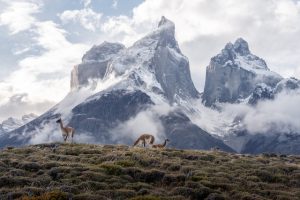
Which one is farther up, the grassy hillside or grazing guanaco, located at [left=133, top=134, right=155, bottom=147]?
grazing guanaco, located at [left=133, top=134, right=155, bottom=147]

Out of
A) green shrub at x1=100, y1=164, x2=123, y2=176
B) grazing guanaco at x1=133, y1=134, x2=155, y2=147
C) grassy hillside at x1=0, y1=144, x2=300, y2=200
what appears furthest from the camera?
grazing guanaco at x1=133, y1=134, x2=155, y2=147

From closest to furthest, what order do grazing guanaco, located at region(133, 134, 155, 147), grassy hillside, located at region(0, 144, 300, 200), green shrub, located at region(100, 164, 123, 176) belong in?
grassy hillside, located at region(0, 144, 300, 200) < green shrub, located at region(100, 164, 123, 176) < grazing guanaco, located at region(133, 134, 155, 147)

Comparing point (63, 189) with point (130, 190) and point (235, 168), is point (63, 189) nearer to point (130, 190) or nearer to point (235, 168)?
point (130, 190)

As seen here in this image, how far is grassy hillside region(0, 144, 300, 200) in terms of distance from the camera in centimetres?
2858

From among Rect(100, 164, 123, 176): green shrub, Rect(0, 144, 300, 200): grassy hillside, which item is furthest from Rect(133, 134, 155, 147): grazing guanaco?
Rect(100, 164, 123, 176): green shrub

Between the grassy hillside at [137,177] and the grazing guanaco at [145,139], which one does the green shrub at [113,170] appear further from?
the grazing guanaco at [145,139]

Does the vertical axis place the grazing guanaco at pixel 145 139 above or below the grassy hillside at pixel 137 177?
above

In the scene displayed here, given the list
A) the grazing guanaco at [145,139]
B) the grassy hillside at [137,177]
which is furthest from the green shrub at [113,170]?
the grazing guanaco at [145,139]

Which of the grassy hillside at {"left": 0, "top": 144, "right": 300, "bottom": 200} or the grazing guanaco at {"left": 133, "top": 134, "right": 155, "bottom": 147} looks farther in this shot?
the grazing guanaco at {"left": 133, "top": 134, "right": 155, "bottom": 147}

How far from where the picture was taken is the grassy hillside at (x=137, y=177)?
28578mm

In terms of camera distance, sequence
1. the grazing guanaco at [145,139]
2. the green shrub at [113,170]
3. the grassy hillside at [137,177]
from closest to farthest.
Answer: the grassy hillside at [137,177] → the green shrub at [113,170] → the grazing guanaco at [145,139]

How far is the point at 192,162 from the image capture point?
39.5 m

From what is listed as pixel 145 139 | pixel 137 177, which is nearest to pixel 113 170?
pixel 137 177

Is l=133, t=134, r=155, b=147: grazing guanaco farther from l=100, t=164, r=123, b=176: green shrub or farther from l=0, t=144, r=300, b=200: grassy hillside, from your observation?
l=100, t=164, r=123, b=176: green shrub
